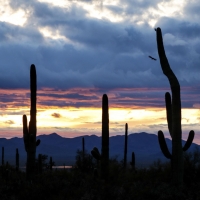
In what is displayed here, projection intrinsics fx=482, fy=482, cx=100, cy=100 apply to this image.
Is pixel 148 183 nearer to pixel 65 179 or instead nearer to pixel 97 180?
pixel 97 180

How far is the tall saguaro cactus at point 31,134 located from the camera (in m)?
27.1

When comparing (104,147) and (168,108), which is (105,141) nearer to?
(104,147)

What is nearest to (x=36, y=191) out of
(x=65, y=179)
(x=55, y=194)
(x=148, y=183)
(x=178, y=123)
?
(x=55, y=194)

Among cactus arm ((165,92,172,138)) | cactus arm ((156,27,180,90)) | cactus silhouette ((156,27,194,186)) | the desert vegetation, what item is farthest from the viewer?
cactus arm ((165,92,172,138))

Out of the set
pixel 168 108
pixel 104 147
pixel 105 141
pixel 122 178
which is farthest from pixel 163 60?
pixel 122 178

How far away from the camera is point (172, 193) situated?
22.4 m

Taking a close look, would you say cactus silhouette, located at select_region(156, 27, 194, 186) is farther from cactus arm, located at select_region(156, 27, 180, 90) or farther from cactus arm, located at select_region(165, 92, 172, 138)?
cactus arm, located at select_region(165, 92, 172, 138)

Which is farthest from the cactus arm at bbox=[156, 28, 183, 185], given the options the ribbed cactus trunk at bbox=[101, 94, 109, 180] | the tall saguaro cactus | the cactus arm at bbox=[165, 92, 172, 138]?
the tall saguaro cactus

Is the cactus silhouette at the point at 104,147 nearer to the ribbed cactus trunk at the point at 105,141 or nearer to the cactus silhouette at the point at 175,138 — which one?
the ribbed cactus trunk at the point at 105,141

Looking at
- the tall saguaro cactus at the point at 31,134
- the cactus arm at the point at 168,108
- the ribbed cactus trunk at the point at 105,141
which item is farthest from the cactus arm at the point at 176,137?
the tall saguaro cactus at the point at 31,134

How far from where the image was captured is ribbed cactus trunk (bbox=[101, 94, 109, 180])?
26969mm

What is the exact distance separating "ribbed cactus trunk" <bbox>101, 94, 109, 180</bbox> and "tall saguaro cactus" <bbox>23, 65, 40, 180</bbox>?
3.89 meters

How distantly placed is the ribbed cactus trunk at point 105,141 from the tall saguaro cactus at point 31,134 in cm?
389

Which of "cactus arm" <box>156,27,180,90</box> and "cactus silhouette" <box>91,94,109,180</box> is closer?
"cactus arm" <box>156,27,180,90</box>
